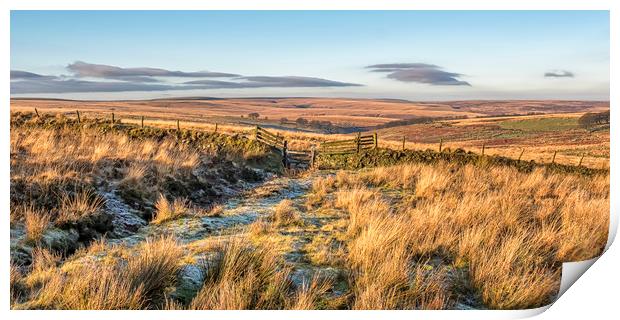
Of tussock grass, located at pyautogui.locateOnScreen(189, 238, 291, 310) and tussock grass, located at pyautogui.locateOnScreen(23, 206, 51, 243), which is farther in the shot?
tussock grass, located at pyautogui.locateOnScreen(23, 206, 51, 243)

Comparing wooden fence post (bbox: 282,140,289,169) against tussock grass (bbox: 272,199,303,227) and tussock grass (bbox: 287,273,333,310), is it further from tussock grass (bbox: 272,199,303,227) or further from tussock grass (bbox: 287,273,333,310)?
tussock grass (bbox: 287,273,333,310)

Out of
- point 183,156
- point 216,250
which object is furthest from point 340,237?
point 183,156

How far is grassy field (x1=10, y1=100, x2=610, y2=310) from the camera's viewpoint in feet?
15.3

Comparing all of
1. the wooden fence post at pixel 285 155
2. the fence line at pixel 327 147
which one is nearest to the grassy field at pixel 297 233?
the wooden fence post at pixel 285 155

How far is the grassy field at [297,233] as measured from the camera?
4.67 m

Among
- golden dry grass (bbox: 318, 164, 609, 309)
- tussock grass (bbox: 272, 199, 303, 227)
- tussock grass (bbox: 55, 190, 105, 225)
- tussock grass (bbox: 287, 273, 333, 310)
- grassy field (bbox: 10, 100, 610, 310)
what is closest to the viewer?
tussock grass (bbox: 287, 273, 333, 310)

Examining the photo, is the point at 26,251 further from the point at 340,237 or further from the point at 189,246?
the point at 340,237

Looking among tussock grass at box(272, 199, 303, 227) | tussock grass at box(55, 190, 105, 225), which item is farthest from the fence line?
tussock grass at box(55, 190, 105, 225)

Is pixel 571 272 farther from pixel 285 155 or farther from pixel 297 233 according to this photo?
pixel 285 155

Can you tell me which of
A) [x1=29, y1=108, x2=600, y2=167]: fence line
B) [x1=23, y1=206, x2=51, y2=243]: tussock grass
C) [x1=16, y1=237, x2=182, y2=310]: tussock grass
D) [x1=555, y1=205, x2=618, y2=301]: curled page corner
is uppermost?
[x1=29, y1=108, x2=600, y2=167]: fence line

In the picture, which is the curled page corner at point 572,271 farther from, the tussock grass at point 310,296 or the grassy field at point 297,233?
the tussock grass at point 310,296

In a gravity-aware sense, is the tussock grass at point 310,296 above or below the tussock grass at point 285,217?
below
